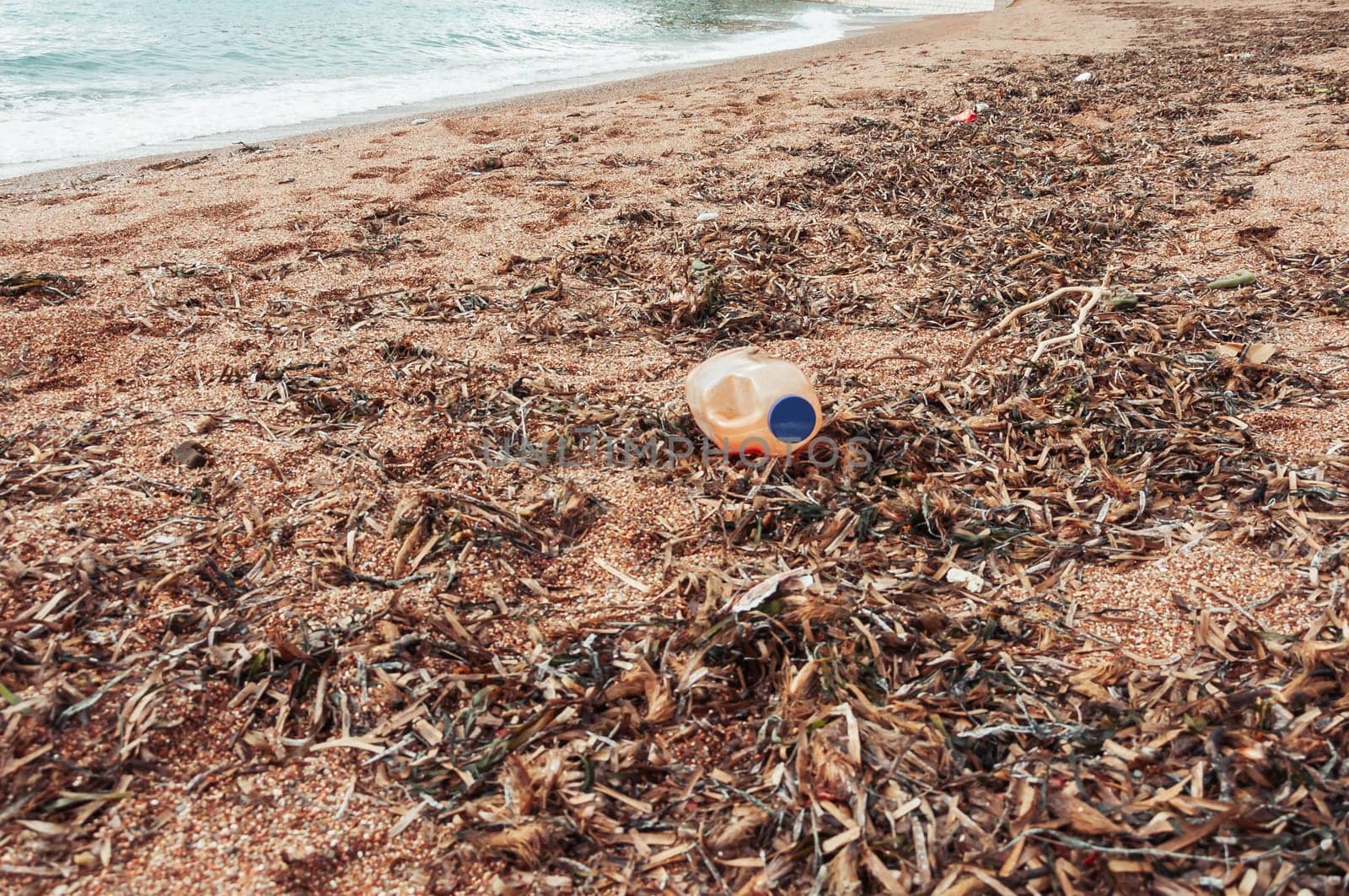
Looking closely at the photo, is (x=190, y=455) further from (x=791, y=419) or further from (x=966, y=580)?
(x=966, y=580)

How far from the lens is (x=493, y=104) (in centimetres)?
944

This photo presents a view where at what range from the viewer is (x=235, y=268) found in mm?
3857

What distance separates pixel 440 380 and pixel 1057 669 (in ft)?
6.73

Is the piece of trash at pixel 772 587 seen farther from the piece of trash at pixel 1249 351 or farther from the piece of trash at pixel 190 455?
the piece of trash at pixel 1249 351

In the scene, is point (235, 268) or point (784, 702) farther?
point (235, 268)

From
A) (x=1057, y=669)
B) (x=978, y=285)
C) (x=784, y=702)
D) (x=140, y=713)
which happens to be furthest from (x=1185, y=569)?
(x=140, y=713)

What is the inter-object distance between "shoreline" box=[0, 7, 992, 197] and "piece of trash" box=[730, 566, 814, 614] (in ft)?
20.0

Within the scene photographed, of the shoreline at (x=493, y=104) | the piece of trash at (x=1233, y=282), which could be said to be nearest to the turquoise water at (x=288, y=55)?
the shoreline at (x=493, y=104)

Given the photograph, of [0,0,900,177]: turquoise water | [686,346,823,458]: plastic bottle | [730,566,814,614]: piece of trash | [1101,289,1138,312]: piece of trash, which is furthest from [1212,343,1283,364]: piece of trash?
[0,0,900,177]: turquoise water

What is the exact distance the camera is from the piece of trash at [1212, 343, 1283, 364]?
2674 millimetres

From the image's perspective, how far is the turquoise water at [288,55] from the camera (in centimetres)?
841

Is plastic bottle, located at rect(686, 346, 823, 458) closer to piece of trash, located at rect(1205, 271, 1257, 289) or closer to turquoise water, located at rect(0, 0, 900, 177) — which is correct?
piece of trash, located at rect(1205, 271, 1257, 289)

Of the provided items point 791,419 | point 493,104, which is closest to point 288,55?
point 493,104

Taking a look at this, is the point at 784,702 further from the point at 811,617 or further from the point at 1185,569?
the point at 1185,569
